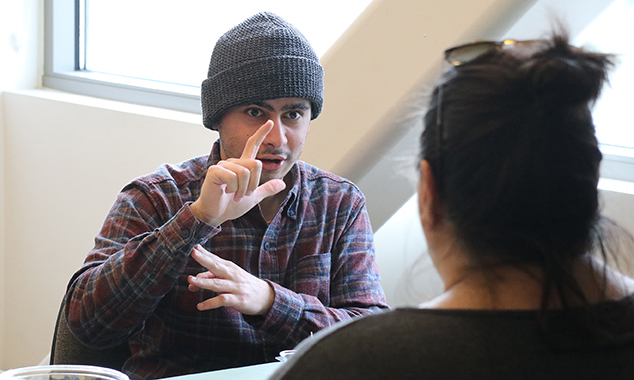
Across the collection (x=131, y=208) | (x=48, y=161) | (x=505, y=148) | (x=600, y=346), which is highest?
(x=505, y=148)

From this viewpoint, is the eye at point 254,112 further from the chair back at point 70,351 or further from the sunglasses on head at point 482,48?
the sunglasses on head at point 482,48

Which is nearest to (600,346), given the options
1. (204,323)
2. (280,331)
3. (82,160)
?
(280,331)

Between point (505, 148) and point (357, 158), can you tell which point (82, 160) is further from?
point (505, 148)

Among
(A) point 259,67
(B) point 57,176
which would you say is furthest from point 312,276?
(B) point 57,176

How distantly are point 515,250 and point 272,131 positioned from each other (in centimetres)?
99

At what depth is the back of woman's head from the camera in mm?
676

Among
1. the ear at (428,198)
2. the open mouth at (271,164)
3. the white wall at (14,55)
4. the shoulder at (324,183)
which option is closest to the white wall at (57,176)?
the white wall at (14,55)

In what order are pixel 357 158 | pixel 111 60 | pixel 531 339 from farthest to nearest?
pixel 111 60 → pixel 357 158 → pixel 531 339

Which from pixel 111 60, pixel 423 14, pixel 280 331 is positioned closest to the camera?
pixel 280 331

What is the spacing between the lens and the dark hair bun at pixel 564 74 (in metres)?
0.68

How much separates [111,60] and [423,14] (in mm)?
1804

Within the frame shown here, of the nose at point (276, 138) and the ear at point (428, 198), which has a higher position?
the ear at point (428, 198)

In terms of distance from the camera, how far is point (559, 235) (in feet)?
2.27

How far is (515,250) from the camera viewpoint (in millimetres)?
691
